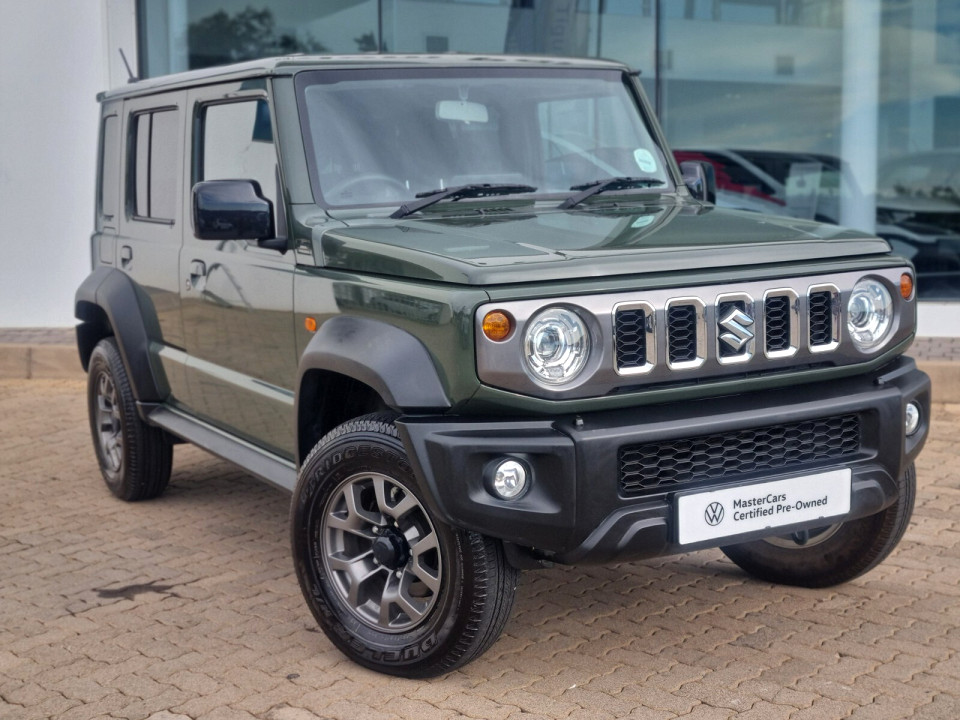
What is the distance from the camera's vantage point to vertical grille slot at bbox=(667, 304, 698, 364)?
3252 mm

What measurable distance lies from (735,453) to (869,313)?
0.62m

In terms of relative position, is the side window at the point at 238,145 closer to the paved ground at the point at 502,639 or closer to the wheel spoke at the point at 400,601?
the wheel spoke at the point at 400,601

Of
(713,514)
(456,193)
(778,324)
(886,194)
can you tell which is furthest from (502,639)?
(886,194)

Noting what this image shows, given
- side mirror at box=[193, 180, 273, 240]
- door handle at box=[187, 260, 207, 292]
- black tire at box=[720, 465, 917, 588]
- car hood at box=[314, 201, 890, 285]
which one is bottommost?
black tire at box=[720, 465, 917, 588]

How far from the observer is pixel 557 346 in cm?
318

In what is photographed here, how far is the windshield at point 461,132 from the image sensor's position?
161 inches

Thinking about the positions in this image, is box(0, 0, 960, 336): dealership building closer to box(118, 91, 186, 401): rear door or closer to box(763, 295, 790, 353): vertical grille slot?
box(118, 91, 186, 401): rear door

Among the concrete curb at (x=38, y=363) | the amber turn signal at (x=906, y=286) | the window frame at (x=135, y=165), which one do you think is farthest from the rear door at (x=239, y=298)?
the concrete curb at (x=38, y=363)

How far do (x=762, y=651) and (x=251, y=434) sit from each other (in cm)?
199

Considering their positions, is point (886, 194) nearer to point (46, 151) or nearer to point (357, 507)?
point (46, 151)

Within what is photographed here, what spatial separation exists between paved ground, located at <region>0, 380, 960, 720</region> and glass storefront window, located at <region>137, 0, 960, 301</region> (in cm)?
557

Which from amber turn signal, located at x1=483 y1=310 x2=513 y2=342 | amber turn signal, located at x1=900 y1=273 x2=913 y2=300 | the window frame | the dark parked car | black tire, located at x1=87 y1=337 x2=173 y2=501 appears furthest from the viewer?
the dark parked car

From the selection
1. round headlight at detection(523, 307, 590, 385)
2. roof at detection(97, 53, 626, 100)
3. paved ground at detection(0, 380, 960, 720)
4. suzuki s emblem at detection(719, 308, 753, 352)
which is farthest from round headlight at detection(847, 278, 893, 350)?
roof at detection(97, 53, 626, 100)

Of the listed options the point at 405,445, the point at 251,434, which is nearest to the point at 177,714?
the point at 405,445
